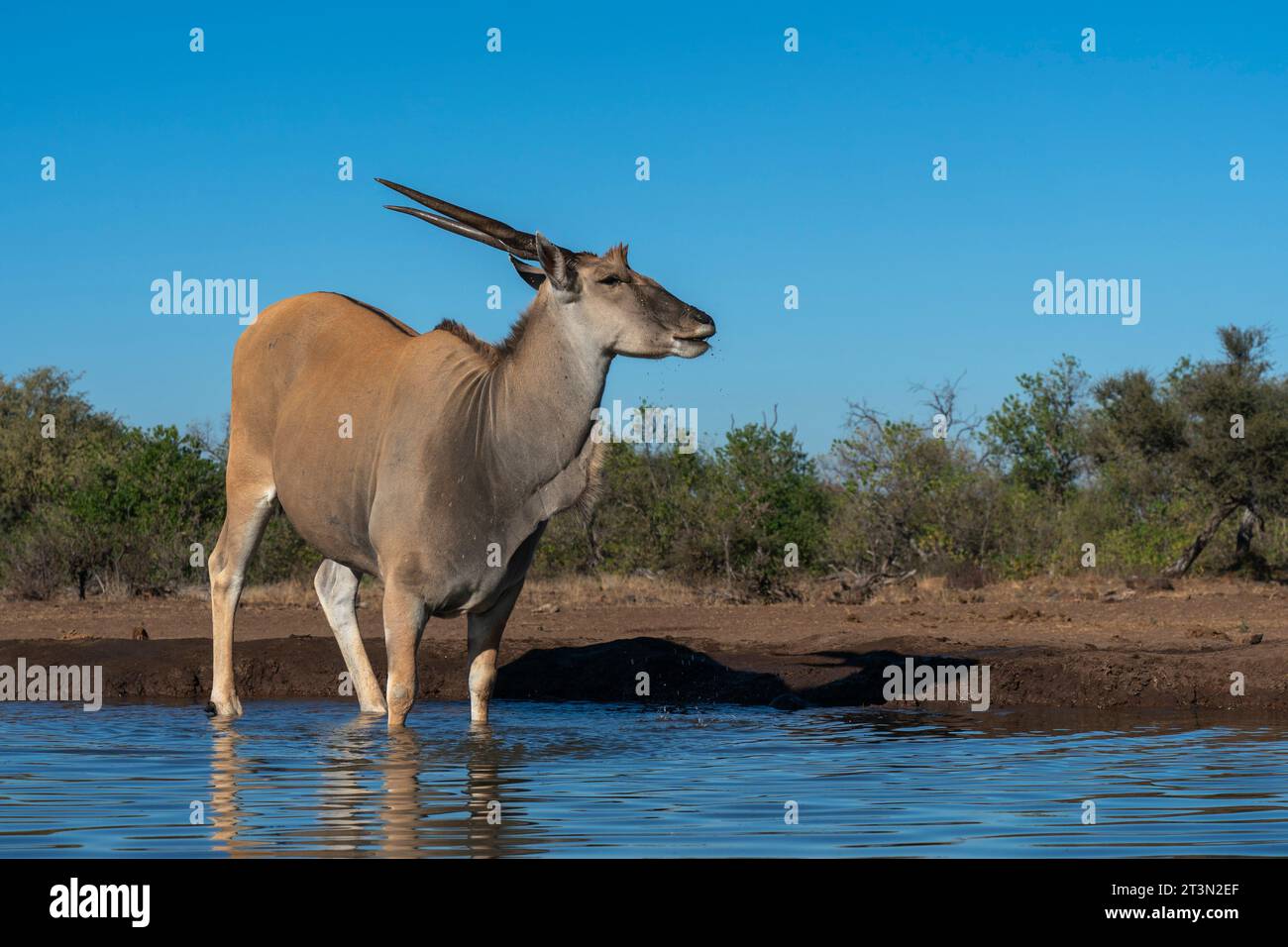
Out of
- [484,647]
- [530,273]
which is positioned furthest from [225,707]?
[530,273]

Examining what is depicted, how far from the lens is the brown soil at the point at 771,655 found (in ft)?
38.9

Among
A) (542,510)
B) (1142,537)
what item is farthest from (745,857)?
(1142,537)

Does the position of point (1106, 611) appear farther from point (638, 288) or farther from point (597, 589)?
point (638, 288)

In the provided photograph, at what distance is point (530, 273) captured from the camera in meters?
9.70

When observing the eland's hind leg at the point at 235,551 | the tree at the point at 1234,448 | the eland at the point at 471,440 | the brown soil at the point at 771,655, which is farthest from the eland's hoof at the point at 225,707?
the tree at the point at 1234,448

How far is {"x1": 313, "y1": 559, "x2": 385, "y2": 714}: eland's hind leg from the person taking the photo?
35.6 feet

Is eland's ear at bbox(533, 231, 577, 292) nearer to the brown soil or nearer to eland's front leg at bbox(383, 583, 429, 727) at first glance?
eland's front leg at bbox(383, 583, 429, 727)

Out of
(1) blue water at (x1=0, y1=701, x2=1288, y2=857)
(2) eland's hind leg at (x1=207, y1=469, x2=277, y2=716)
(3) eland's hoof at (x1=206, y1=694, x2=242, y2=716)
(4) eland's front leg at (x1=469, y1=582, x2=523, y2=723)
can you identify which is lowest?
(1) blue water at (x1=0, y1=701, x2=1288, y2=857)

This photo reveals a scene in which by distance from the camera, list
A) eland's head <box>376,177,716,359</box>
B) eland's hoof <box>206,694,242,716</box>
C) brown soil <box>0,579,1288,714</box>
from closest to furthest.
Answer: eland's head <box>376,177,716,359</box> → eland's hoof <box>206,694,242,716</box> → brown soil <box>0,579,1288,714</box>

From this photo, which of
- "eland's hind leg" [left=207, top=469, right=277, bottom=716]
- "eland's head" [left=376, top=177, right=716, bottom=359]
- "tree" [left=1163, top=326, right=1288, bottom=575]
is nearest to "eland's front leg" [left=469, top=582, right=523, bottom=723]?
"eland's head" [left=376, top=177, right=716, bottom=359]

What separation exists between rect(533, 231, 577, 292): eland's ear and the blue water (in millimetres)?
2616

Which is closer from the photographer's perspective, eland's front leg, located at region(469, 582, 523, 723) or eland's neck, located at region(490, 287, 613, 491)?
eland's neck, located at region(490, 287, 613, 491)

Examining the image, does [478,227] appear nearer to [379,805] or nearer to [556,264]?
[556,264]
